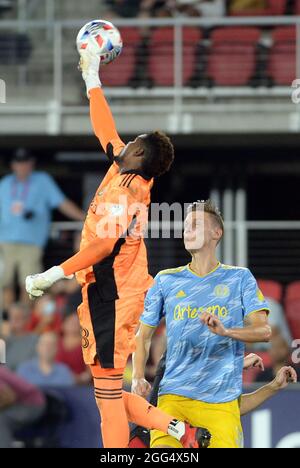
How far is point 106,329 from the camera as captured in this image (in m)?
6.80

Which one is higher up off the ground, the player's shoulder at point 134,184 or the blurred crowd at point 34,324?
the player's shoulder at point 134,184

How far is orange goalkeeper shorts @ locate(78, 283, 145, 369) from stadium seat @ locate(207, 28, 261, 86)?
6.62 metres

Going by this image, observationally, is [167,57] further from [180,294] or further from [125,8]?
[180,294]

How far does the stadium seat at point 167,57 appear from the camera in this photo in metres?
13.3

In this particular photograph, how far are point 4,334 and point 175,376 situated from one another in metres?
5.29

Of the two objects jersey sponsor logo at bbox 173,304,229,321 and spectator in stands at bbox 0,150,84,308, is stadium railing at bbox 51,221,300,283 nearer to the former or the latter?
spectator in stands at bbox 0,150,84,308

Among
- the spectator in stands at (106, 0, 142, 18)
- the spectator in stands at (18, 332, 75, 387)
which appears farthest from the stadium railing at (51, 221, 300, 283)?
the spectator in stands at (106, 0, 142, 18)

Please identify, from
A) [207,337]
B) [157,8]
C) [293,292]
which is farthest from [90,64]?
[157,8]

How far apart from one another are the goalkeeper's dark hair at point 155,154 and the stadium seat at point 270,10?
717 centimetres

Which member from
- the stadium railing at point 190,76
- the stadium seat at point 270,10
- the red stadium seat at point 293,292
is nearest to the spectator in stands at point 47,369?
the red stadium seat at point 293,292

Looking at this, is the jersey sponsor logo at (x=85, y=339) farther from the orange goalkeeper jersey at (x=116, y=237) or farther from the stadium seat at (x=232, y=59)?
the stadium seat at (x=232, y=59)

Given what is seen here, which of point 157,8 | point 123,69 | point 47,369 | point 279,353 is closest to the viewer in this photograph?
point 279,353

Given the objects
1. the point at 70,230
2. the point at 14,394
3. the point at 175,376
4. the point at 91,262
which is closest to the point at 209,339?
the point at 175,376

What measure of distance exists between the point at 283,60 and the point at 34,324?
3.83 meters
